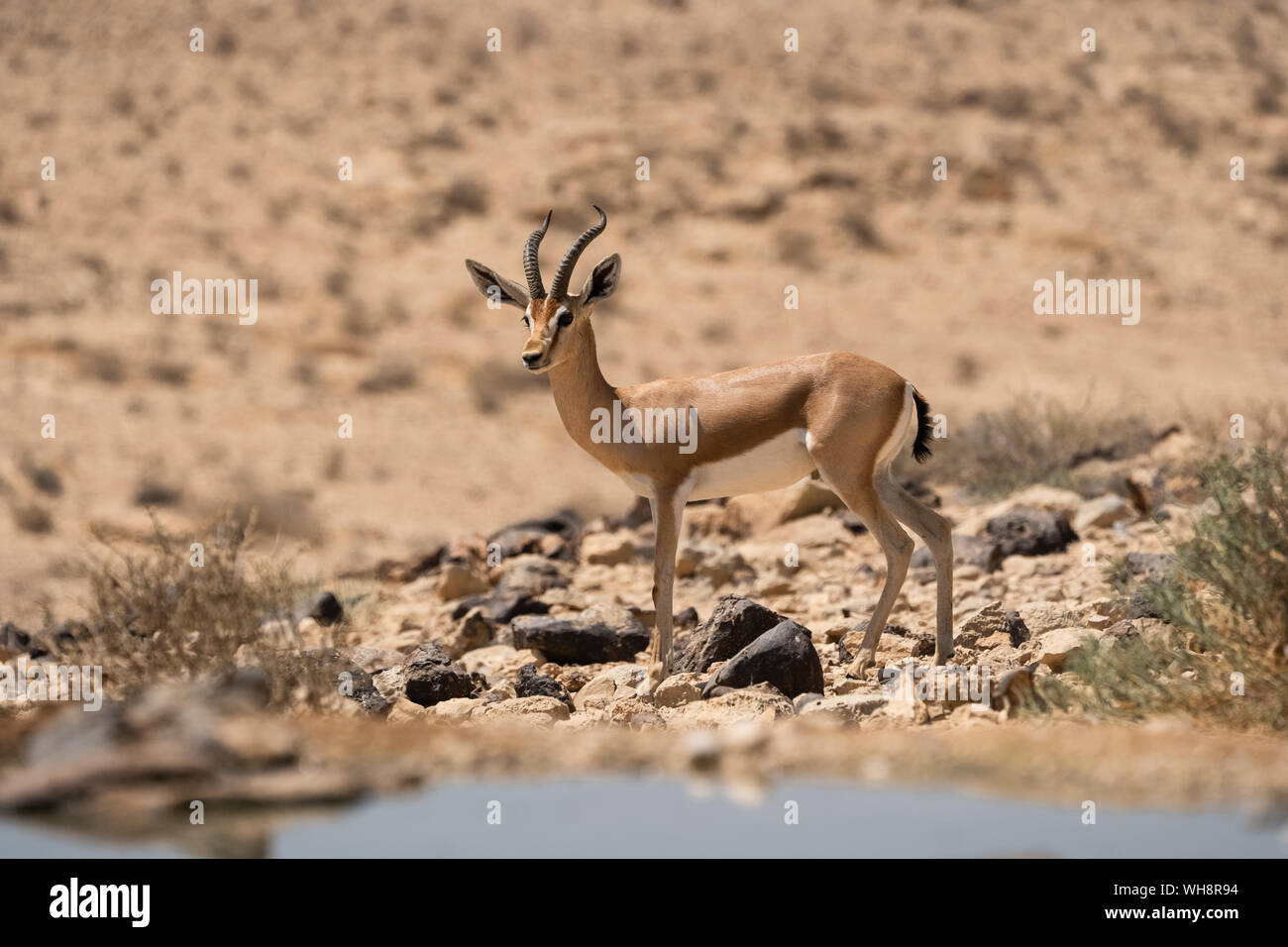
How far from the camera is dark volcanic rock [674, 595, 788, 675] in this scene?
383 inches

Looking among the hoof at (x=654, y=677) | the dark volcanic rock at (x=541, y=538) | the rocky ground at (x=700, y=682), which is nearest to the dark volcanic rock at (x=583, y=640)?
the rocky ground at (x=700, y=682)

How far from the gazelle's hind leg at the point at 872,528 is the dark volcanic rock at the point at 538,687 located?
1.86 meters

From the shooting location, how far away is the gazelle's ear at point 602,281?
1035 cm

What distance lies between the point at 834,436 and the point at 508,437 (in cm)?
1881

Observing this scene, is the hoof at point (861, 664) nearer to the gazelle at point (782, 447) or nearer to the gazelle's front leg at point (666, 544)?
the gazelle at point (782, 447)

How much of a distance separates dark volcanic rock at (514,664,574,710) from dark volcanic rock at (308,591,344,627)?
3.54m

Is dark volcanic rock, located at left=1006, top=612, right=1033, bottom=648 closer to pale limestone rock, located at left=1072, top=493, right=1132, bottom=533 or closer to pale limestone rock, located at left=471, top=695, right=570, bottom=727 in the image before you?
pale limestone rock, located at left=471, top=695, right=570, bottom=727

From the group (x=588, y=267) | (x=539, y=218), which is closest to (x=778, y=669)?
(x=588, y=267)

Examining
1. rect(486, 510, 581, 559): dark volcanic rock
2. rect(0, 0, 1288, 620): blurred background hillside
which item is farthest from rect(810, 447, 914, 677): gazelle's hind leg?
rect(0, 0, 1288, 620): blurred background hillside

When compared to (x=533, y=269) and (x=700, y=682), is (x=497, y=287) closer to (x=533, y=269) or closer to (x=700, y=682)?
(x=533, y=269)

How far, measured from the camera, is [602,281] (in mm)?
10469

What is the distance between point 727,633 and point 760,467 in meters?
1.09
